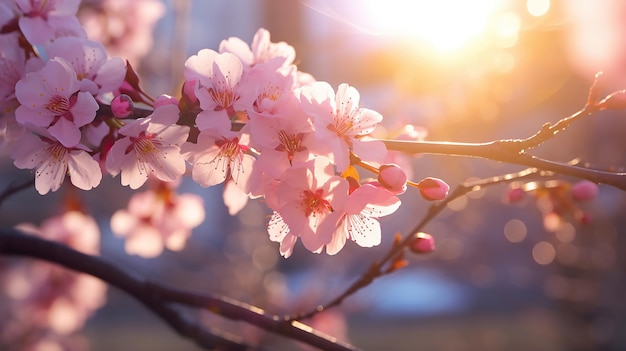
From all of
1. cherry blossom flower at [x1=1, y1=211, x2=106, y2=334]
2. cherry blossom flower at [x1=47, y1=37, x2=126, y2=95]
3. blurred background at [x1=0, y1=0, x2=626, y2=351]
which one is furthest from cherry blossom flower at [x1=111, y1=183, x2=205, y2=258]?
cherry blossom flower at [x1=47, y1=37, x2=126, y2=95]

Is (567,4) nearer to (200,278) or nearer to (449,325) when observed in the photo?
(200,278)

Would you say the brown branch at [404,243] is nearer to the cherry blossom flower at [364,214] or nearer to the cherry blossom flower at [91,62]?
the cherry blossom flower at [364,214]

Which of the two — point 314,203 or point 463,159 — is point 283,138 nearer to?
point 314,203

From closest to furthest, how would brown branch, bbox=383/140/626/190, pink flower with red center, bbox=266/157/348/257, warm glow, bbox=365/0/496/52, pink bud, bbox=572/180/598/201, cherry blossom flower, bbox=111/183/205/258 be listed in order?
brown branch, bbox=383/140/626/190
pink flower with red center, bbox=266/157/348/257
pink bud, bbox=572/180/598/201
cherry blossom flower, bbox=111/183/205/258
warm glow, bbox=365/0/496/52

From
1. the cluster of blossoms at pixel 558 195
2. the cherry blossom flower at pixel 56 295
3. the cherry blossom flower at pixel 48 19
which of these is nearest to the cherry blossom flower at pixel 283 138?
the cherry blossom flower at pixel 48 19

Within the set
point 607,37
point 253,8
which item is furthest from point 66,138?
point 253,8

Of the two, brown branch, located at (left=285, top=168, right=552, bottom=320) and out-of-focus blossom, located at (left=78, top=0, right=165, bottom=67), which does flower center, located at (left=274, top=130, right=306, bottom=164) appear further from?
out-of-focus blossom, located at (left=78, top=0, right=165, bottom=67)

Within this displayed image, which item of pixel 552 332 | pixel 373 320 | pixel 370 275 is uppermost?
pixel 370 275

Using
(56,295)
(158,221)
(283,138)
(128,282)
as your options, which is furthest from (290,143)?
(56,295)
